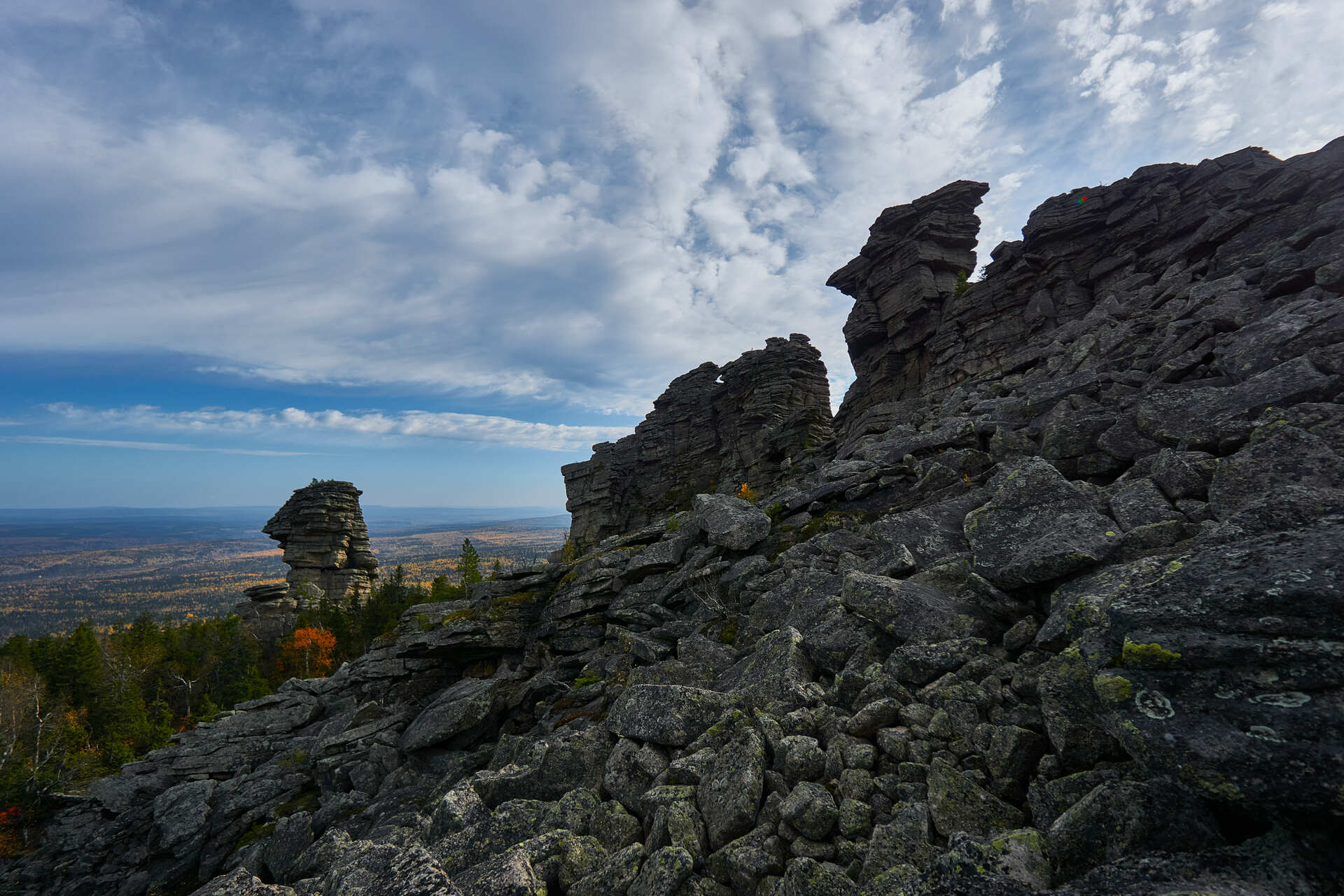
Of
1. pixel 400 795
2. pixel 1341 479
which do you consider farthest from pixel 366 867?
pixel 1341 479

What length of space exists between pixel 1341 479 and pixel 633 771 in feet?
40.6

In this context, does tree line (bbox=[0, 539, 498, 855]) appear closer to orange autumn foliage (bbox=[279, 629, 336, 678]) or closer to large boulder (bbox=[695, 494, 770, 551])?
orange autumn foliage (bbox=[279, 629, 336, 678])

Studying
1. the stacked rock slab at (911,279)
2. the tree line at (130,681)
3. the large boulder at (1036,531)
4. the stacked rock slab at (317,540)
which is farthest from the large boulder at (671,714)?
the stacked rock slab at (317,540)

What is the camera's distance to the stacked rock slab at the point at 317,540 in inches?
3713

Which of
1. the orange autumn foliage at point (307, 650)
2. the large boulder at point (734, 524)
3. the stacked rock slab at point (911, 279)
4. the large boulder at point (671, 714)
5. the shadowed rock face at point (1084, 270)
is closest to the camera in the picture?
the large boulder at point (671, 714)

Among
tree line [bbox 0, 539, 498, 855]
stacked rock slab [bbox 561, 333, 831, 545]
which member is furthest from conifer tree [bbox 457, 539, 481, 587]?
stacked rock slab [bbox 561, 333, 831, 545]

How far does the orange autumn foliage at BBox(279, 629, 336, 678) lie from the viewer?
283ft

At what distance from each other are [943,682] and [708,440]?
270 ft

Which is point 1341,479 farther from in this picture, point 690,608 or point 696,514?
point 696,514

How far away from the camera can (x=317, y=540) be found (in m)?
95.3

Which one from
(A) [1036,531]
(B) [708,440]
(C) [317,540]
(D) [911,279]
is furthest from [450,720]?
(C) [317,540]

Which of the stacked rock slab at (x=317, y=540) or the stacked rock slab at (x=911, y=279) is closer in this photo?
the stacked rock slab at (x=911, y=279)

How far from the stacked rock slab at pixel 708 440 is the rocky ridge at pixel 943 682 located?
3653 centimetres

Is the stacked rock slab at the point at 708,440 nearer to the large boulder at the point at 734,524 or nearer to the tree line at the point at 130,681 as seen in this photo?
the tree line at the point at 130,681
